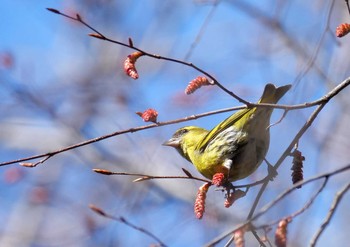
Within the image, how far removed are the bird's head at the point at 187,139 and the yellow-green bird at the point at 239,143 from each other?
0.87 ft

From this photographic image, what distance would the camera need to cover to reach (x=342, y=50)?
7.03 meters

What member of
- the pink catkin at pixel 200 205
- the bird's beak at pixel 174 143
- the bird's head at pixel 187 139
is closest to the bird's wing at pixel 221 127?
the bird's head at pixel 187 139

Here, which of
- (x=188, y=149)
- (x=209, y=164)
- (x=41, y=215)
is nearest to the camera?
(x=209, y=164)

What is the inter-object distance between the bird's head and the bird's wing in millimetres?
188

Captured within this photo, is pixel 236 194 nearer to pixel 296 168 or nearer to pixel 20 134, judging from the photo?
pixel 296 168

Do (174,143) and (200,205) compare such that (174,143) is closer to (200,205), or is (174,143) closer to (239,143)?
(239,143)

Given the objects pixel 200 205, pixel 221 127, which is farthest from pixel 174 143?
pixel 200 205

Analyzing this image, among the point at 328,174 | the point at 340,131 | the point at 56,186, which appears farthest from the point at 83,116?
the point at 328,174

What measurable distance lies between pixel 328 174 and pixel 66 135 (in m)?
6.70

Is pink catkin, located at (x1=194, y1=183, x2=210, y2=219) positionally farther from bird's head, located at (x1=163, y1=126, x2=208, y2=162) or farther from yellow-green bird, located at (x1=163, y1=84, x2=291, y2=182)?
bird's head, located at (x1=163, y1=126, x2=208, y2=162)

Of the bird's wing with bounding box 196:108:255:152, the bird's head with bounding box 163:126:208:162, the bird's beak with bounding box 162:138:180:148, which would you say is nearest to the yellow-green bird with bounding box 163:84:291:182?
the bird's wing with bounding box 196:108:255:152

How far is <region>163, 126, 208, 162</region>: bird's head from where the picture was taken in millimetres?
4534

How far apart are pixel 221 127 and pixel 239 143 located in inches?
9.0

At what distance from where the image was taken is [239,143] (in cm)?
384
